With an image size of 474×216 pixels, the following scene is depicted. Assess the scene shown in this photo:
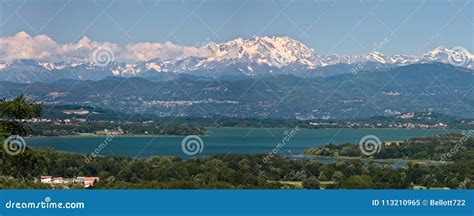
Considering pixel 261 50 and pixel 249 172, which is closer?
pixel 249 172

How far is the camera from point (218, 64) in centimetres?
3084

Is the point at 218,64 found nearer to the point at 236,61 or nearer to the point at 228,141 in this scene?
the point at 236,61

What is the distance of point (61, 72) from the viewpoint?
2144 cm

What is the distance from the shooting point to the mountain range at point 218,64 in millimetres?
18641

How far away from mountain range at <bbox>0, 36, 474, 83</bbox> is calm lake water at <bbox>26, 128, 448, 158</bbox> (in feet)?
5.84

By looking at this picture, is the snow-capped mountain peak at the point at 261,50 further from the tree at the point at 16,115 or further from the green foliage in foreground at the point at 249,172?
the tree at the point at 16,115

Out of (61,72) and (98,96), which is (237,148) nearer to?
(98,96)

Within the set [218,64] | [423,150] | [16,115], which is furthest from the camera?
[218,64]

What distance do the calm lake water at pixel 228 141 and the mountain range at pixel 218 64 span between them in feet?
5.84

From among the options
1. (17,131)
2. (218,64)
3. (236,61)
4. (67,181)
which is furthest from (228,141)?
(236,61)

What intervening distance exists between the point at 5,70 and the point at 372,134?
31.9ft

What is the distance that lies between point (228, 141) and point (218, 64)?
14.9 metres
